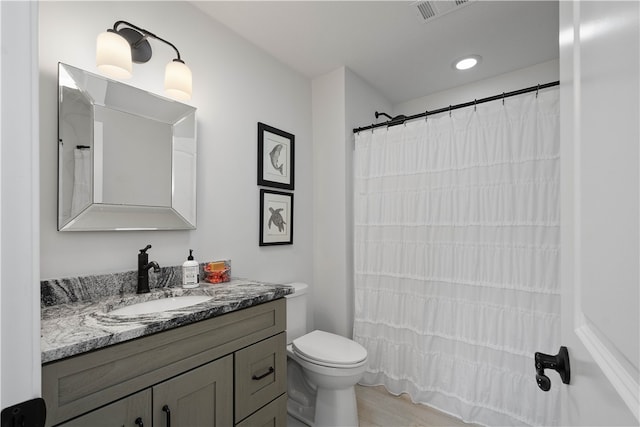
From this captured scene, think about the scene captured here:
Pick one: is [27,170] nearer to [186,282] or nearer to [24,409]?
[24,409]

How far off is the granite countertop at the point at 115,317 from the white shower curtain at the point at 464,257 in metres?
1.08

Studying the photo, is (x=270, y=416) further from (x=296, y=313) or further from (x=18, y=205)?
(x=18, y=205)

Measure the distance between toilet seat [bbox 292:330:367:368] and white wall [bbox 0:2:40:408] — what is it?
1515 millimetres

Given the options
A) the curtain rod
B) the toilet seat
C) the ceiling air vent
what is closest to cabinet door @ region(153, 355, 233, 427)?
the toilet seat

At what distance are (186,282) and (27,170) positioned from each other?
4.27 feet

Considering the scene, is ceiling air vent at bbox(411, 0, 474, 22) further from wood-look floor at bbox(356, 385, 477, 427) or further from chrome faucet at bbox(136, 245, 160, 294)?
wood-look floor at bbox(356, 385, 477, 427)

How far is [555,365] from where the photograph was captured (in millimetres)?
623

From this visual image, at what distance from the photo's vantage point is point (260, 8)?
1773mm

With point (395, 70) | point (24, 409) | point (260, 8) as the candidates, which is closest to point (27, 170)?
point (24, 409)

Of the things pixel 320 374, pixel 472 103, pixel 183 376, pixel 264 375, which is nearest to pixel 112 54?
pixel 183 376

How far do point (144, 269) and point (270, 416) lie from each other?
2.99 ft

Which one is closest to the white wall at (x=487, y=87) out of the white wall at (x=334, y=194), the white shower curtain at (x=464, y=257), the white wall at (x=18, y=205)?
the white wall at (x=334, y=194)

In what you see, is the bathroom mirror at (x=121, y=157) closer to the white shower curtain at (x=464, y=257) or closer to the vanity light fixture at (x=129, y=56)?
the vanity light fixture at (x=129, y=56)

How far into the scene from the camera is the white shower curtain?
1.70 metres
